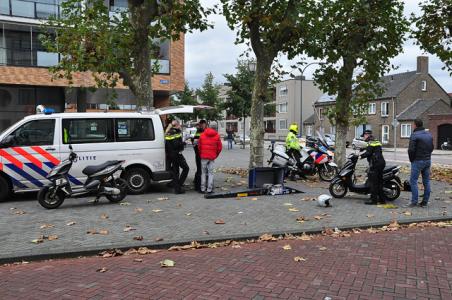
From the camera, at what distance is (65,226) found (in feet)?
24.5

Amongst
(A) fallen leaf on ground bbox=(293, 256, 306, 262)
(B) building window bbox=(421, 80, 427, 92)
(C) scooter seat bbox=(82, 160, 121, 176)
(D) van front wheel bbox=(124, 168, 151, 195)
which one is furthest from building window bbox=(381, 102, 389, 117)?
(A) fallen leaf on ground bbox=(293, 256, 306, 262)

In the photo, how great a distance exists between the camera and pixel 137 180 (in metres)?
10.9

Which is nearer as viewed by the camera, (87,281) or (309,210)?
(87,281)

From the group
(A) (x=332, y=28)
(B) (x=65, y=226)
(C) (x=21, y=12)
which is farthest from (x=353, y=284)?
(C) (x=21, y=12)

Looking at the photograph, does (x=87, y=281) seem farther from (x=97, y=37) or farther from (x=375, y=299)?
(x=97, y=37)

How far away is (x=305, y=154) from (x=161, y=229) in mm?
7794

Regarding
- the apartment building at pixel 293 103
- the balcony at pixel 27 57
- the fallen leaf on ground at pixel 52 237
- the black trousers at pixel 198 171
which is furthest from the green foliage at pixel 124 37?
the apartment building at pixel 293 103

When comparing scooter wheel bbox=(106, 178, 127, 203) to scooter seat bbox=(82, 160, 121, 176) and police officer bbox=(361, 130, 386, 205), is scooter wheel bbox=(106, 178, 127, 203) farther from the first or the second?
police officer bbox=(361, 130, 386, 205)

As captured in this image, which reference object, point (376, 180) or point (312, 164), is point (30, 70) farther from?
point (376, 180)

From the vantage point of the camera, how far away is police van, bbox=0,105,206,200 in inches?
387

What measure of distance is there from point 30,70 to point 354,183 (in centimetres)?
2103

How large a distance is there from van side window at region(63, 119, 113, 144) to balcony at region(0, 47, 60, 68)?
17129 mm

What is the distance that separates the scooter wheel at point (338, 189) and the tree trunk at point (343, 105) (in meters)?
6.09

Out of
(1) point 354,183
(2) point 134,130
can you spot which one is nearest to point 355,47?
(1) point 354,183
